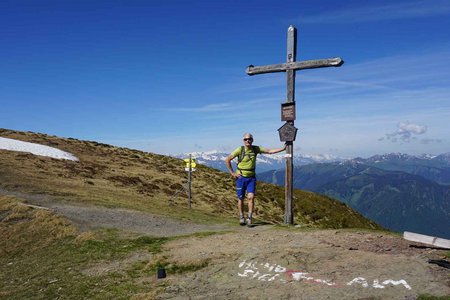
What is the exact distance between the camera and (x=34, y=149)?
46969 mm

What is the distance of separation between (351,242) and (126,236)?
892 centimetres

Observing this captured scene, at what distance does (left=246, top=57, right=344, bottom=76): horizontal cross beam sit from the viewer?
14633 mm

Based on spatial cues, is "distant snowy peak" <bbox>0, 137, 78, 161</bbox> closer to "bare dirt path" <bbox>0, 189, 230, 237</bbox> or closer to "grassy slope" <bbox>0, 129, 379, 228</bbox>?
"grassy slope" <bbox>0, 129, 379, 228</bbox>

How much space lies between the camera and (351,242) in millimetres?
11500

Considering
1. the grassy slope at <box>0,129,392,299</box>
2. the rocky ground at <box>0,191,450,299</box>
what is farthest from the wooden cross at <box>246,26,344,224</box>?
the grassy slope at <box>0,129,392,299</box>

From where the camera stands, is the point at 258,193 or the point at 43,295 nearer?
the point at 43,295

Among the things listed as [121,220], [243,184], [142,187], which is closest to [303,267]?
[243,184]

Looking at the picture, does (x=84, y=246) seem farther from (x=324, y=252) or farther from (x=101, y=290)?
(x=324, y=252)

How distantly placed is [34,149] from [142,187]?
1814cm

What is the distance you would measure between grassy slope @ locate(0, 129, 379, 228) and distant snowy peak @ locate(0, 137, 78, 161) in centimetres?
201

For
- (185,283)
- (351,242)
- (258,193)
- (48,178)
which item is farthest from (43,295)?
(258,193)

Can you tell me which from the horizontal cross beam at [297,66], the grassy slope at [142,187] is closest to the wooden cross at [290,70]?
the horizontal cross beam at [297,66]

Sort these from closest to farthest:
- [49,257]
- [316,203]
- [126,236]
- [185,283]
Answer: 1. [185,283]
2. [49,257]
3. [126,236]
4. [316,203]

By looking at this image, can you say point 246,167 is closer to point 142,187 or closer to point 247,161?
point 247,161
